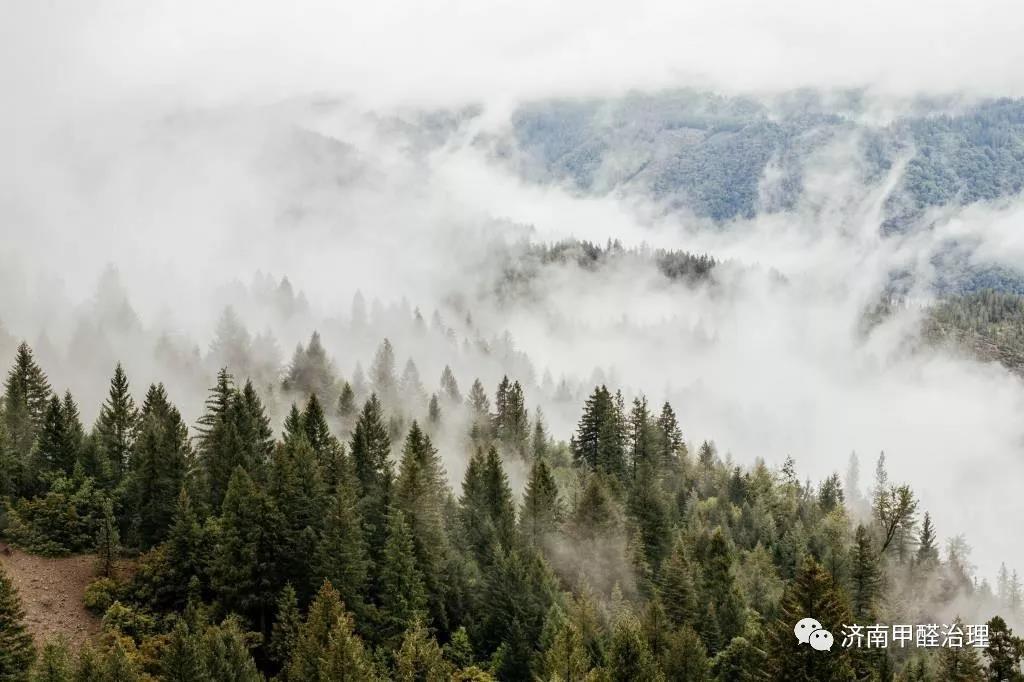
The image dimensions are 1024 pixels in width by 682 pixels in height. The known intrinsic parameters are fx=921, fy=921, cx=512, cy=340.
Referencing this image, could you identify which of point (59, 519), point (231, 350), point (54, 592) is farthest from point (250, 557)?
point (231, 350)

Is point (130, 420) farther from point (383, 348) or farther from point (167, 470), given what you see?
point (383, 348)

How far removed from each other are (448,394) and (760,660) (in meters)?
115

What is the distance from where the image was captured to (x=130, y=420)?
93438mm

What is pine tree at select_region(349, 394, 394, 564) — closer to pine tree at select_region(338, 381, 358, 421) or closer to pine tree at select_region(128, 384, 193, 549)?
pine tree at select_region(128, 384, 193, 549)

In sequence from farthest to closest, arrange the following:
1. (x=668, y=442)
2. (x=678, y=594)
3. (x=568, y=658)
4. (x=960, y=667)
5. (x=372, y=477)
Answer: (x=668, y=442) < (x=372, y=477) < (x=678, y=594) < (x=960, y=667) < (x=568, y=658)

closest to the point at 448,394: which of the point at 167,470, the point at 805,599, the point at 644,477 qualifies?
the point at 644,477

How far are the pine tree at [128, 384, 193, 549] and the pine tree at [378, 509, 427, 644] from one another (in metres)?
20.5

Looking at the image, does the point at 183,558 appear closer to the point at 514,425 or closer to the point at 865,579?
the point at 865,579

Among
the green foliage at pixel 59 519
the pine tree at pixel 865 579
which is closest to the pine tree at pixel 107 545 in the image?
the green foliage at pixel 59 519

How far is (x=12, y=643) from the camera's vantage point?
55.2m

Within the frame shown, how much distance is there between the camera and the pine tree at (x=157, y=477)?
78.6 meters

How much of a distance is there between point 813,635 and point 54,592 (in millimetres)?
55065

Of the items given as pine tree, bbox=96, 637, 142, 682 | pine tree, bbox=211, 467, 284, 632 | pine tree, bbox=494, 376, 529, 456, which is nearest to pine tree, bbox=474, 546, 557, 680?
pine tree, bbox=211, 467, 284, 632

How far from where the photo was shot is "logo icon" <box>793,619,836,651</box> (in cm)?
5278
